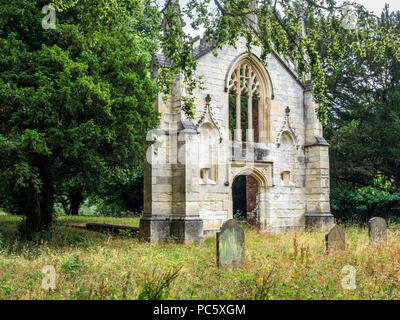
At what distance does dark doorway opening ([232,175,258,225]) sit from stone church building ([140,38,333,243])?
0.19 feet

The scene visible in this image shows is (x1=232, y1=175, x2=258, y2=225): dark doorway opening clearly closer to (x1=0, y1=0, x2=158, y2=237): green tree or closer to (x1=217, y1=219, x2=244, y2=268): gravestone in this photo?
(x1=0, y1=0, x2=158, y2=237): green tree

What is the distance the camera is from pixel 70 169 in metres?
10.9

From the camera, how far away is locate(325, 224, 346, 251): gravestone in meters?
9.54

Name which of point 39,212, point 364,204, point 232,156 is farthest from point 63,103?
point 364,204

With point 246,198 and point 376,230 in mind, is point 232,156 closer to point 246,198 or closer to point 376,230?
point 376,230

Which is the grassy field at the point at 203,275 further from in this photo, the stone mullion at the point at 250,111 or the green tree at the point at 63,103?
the stone mullion at the point at 250,111

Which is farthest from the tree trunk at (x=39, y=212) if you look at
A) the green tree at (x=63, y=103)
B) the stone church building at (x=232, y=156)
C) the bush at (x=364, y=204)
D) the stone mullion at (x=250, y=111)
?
the bush at (x=364, y=204)

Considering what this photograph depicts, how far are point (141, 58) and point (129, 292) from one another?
7628 millimetres

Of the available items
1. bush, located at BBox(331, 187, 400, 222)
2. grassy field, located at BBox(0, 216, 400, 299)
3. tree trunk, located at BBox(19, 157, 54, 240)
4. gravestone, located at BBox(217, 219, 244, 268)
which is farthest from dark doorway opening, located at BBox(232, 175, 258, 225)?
gravestone, located at BBox(217, 219, 244, 268)

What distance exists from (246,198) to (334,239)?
1033 cm

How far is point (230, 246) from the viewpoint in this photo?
27.7 ft
